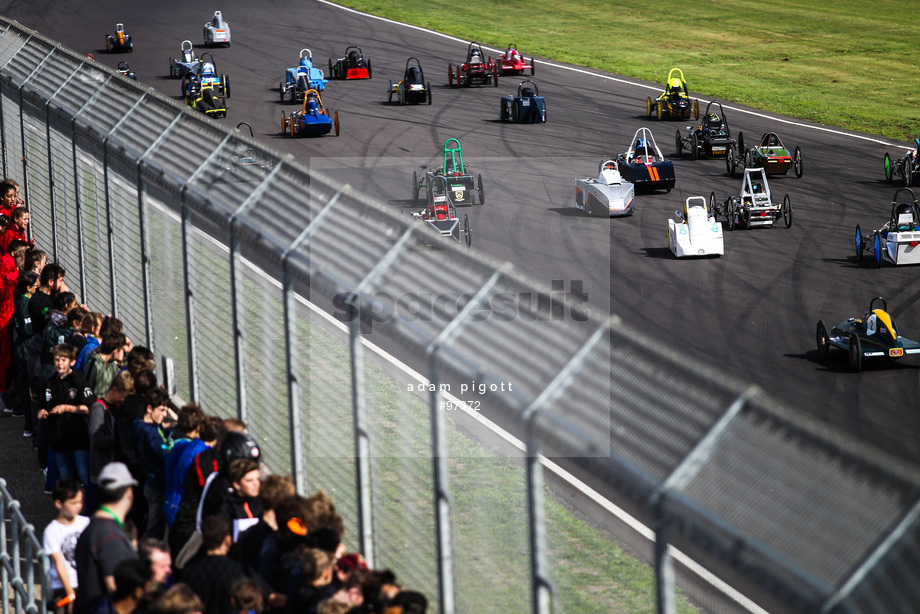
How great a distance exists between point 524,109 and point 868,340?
22.0 metres

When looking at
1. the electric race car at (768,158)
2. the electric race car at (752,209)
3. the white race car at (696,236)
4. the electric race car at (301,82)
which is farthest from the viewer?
the electric race car at (301,82)

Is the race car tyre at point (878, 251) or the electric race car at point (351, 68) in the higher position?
the electric race car at point (351, 68)

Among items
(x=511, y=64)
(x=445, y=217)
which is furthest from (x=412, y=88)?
(x=445, y=217)

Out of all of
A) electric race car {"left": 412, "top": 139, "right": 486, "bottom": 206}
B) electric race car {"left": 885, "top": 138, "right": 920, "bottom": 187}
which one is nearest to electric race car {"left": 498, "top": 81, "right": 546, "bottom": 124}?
electric race car {"left": 412, "top": 139, "right": 486, "bottom": 206}

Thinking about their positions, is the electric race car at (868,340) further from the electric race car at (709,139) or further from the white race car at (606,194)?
the electric race car at (709,139)

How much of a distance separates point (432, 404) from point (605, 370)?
1.09 m

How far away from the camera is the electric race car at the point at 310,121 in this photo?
34.6 meters

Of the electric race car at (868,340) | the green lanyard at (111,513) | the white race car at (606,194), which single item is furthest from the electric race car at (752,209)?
the green lanyard at (111,513)

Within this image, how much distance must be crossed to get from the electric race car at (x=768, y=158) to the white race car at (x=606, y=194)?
15.7ft

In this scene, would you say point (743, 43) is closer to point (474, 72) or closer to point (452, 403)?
point (474, 72)

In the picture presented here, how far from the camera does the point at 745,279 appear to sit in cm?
2245

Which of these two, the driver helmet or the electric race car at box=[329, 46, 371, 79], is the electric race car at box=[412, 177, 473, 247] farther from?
the electric race car at box=[329, 46, 371, 79]

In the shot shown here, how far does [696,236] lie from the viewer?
78.2 ft

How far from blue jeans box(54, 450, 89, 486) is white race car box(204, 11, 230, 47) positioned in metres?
44.0
